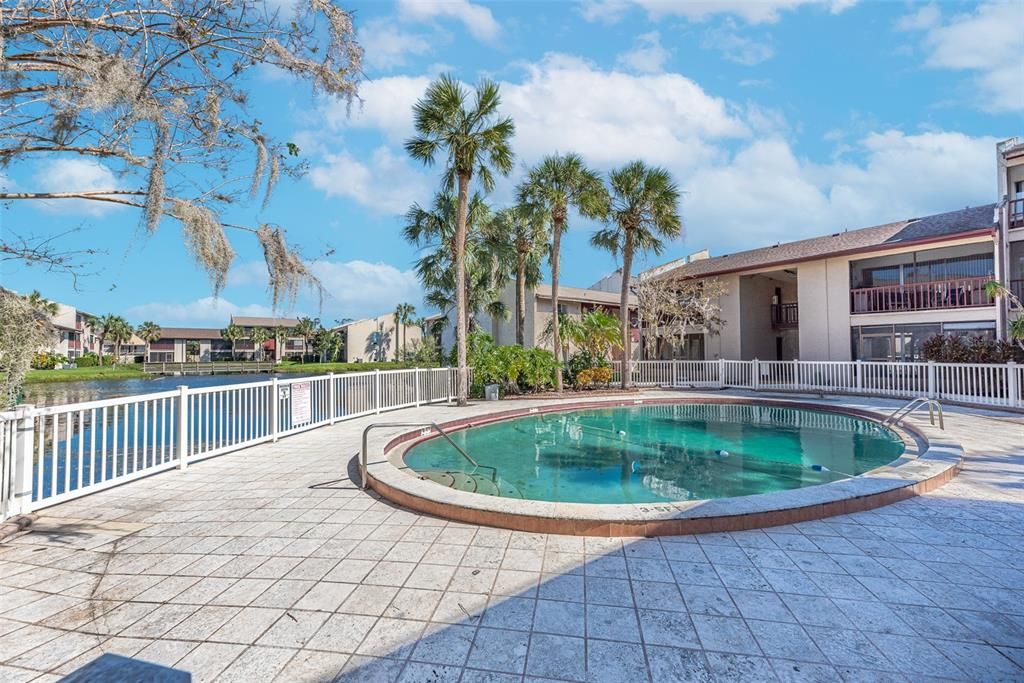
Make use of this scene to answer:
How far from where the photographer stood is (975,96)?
34.3 ft

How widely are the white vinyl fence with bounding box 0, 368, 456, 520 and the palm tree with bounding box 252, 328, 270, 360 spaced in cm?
5166

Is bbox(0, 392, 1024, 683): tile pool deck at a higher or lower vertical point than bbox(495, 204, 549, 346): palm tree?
lower

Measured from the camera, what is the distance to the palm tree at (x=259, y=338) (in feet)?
182

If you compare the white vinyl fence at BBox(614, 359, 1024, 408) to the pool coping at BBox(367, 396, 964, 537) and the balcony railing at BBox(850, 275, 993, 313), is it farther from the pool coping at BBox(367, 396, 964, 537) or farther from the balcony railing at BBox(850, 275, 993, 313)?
the pool coping at BBox(367, 396, 964, 537)

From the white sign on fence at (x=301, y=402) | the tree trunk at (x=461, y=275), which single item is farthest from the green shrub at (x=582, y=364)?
the white sign on fence at (x=301, y=402)

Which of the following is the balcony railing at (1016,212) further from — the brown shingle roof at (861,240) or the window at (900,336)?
the window at (900,336)

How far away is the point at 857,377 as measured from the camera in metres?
13.9

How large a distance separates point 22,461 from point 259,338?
5798 cm

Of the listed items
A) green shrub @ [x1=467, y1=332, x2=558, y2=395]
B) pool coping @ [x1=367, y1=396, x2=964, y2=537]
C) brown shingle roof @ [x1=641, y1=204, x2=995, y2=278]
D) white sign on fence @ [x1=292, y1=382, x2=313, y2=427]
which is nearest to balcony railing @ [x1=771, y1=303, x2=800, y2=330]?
brown shingle roof @ [x1=641, y1=204, x2=995, y2=278]

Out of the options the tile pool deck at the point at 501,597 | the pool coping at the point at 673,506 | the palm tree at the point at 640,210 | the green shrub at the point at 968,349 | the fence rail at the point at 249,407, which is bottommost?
the tile pool deck at the point at 501,597

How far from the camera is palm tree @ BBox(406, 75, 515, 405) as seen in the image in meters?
11.6

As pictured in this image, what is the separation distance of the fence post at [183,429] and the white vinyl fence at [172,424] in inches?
0.5

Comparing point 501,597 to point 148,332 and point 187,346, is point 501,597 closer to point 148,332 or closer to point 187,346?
point 148,332

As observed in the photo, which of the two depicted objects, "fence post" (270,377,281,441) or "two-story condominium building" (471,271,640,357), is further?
"two-story condominium building" (471,271,640,357)
